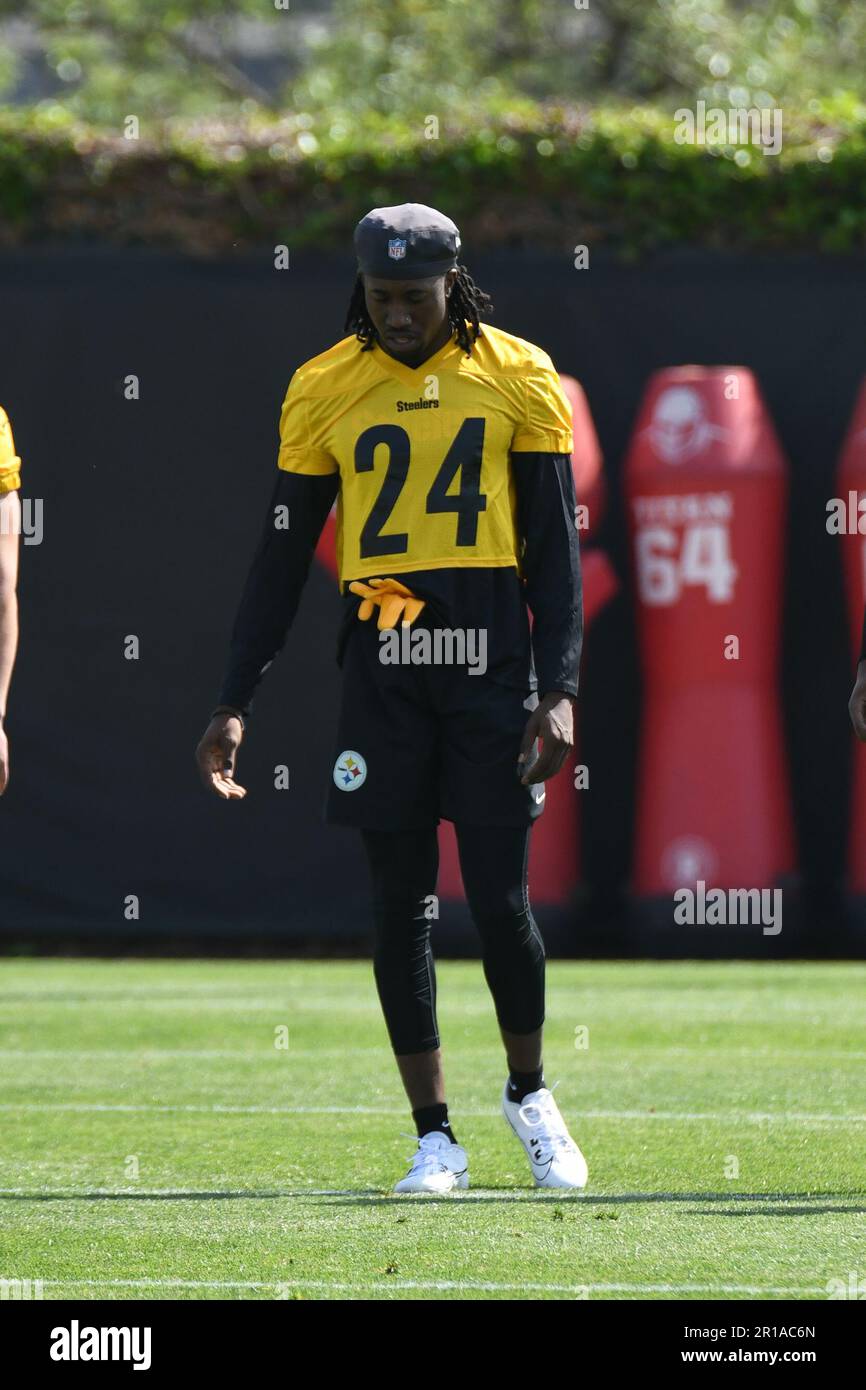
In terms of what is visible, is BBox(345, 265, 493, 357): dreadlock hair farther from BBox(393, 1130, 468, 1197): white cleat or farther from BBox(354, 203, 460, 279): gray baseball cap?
BBox(393, 1130, 468, 1197): white cleat

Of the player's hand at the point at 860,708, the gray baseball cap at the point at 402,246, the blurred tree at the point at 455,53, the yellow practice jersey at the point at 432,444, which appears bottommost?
the player's hand at the point at 860,708

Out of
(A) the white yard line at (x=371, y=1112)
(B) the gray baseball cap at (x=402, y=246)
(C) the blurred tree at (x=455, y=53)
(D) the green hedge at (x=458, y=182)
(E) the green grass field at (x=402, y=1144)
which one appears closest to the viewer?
(E) the green grass field at (x=402, y=1144)

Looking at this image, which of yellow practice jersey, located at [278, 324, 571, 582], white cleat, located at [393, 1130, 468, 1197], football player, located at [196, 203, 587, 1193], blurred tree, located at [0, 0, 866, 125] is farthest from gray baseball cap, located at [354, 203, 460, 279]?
blurred tree, located at [0, 0, 866, 125]


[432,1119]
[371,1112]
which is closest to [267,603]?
[432,1119]

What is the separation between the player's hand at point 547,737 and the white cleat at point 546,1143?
0.67 m

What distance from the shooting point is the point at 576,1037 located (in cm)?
741

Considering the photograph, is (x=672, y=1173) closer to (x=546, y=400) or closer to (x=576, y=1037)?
(x=546, y=400)

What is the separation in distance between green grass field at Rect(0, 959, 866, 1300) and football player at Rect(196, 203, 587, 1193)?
364 millimetres

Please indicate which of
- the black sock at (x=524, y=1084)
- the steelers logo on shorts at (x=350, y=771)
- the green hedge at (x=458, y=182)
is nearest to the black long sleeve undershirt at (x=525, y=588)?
the steelers logo on shorts at (x=350, y=771)

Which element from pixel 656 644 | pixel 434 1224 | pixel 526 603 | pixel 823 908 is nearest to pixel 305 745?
pixel 656 644

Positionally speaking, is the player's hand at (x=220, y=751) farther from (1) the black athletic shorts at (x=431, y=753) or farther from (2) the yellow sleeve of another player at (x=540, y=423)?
(2) the yellow sleeve of another player at (x=540, y=423)

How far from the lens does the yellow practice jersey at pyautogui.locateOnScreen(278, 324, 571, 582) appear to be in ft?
14.9

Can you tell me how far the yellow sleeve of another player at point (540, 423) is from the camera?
15.0 feet

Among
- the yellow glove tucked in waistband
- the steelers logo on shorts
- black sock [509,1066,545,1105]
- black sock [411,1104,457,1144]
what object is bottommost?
black sock [411,1104,457,1144]
